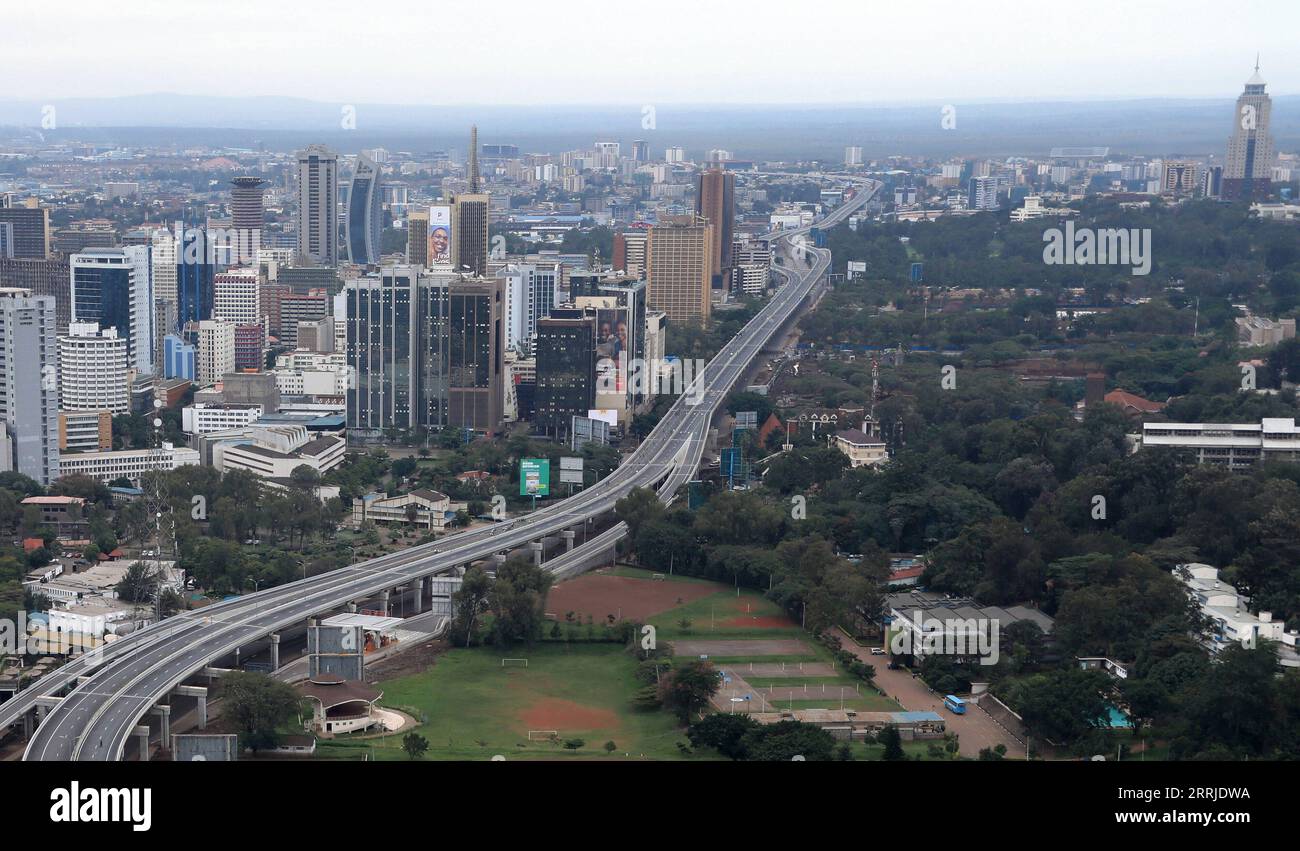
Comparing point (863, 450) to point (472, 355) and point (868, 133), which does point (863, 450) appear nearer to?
point (472, 355)

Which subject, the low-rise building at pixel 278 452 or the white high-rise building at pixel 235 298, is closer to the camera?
the low-rise building at pixel 278 452

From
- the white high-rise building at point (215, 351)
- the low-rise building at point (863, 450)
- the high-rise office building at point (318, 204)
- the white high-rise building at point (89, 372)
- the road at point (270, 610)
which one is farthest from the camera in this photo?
the high-rise office building at point (318, 204)


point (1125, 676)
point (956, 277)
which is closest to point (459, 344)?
point (1125, 676)

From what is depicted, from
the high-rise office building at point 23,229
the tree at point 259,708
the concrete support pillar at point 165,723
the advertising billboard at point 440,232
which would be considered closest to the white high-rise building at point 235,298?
the advertising billboard at point 440,232

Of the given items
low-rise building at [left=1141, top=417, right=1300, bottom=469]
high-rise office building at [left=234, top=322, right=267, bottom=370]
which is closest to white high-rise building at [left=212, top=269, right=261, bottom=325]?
high-rise office building at [left=234, top=322, right=267, bottom=370]

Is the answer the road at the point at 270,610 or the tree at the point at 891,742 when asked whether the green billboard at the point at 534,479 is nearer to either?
the road at the point at 270,610

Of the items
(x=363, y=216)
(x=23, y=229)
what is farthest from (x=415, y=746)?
(x=363, y=216)

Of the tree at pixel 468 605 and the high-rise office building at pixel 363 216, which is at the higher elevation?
the high-rise office building at pixel 363 216
